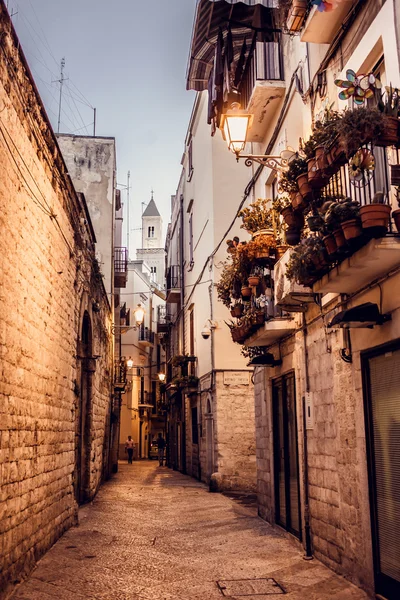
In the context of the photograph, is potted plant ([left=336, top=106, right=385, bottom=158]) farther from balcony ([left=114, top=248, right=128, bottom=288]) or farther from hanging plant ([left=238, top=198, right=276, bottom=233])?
balcony ([left=114, top=248, right=128, bottom=288])

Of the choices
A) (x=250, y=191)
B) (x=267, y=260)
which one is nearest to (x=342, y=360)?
(x=267, y=260)

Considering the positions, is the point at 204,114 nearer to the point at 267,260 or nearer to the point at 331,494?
the point at 267,260

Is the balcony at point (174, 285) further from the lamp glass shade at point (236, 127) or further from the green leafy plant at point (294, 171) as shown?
the green leafy plant at point (294, 171)

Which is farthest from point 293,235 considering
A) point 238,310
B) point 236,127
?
point 238,310

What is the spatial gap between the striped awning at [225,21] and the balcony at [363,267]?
5512mm

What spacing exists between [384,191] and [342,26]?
216cm

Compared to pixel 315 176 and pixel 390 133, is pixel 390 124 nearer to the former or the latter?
pixel 390 133

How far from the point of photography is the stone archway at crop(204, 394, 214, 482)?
17273mm

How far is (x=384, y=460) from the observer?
18.7ft

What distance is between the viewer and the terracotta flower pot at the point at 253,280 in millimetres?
9516

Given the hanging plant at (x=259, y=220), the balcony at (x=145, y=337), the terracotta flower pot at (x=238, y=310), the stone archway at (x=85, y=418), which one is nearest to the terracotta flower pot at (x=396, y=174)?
the hanging plant at (x=259, y=220)

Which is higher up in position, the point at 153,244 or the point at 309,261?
the point at 153,244

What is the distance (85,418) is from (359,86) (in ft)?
34.8

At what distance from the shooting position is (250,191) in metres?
12.6
